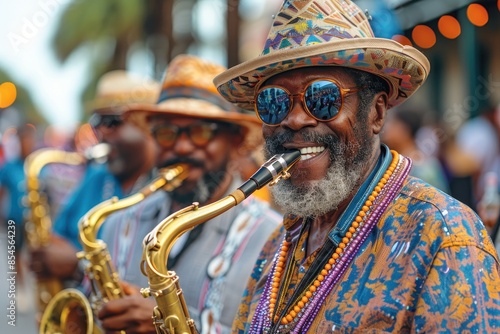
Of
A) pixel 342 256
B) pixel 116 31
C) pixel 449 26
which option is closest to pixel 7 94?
pixel 116 31

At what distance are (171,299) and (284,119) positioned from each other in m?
0.78

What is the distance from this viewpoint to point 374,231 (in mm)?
2602

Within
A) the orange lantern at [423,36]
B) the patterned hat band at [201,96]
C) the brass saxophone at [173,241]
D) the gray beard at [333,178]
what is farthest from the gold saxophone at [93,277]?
the orange lantern at [423,36]

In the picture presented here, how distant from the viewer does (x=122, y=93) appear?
734 centimetres

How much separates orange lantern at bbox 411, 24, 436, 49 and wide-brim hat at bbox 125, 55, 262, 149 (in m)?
4.97

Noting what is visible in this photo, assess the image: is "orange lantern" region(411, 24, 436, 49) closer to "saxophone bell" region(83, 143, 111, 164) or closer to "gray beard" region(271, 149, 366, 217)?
"saxophone bell" region(83, 143, 111, 164)

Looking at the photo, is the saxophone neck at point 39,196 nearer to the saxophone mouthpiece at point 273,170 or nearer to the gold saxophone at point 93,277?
the gold saxophone at point 93,277

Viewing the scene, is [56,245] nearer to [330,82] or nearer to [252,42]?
[330,82]

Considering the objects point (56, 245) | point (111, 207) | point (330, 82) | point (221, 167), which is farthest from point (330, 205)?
point (56, 245)

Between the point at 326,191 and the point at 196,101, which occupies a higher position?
the point at 196,101

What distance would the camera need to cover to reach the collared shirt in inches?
89.1

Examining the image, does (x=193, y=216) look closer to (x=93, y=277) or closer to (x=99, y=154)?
(x=93, y=277)

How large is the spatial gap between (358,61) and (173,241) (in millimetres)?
924

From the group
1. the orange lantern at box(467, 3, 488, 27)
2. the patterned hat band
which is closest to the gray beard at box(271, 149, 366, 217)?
the patterned hat band
